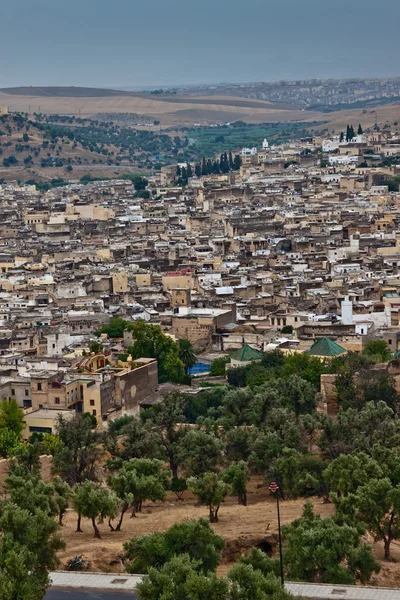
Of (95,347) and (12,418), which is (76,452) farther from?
(95,347)

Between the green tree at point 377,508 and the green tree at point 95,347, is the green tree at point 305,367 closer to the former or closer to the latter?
the green tree at point 95,347

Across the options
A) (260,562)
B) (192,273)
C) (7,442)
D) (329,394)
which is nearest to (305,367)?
(329,394)

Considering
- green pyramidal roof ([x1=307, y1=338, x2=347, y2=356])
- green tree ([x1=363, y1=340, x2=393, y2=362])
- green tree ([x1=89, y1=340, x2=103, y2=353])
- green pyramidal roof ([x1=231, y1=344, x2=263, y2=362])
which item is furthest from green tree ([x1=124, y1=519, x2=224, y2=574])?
green pyramidal roof ([x1=231, y1=344, x2=263, y2=362])

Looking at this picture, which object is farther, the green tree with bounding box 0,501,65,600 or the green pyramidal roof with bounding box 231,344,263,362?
the green pyramidal roof with bounding box 231,344,263,362

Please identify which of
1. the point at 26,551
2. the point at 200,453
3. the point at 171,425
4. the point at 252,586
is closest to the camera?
the point at 252,586

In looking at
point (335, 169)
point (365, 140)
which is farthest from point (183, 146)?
point (335, 169)

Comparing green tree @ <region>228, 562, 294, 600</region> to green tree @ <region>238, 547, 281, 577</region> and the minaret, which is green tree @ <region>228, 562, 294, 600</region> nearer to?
green tree @ <region>238, 547, 281, 577</region>
